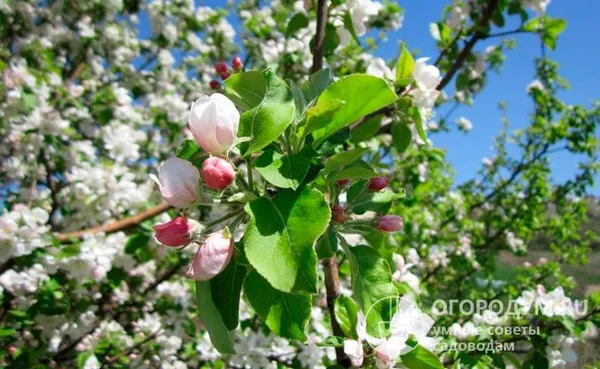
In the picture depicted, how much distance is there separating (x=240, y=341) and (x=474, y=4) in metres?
1.82

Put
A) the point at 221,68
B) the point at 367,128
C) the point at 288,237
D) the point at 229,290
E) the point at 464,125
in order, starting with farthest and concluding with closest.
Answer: the point at 464,125, the point at 367,128, the point at 221,68, the point at 229,290, the point at 288,237

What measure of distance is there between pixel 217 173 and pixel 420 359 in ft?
1.82

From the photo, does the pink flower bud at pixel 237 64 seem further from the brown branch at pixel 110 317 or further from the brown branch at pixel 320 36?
the brown branch at pixel 110 317

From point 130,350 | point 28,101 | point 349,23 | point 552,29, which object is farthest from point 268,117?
point 28,101

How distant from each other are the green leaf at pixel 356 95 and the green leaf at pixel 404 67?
1.31ft

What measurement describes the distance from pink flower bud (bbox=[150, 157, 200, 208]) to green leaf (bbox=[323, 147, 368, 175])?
0.75ft

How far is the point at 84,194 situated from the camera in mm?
2182

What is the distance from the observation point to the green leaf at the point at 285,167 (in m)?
0.63

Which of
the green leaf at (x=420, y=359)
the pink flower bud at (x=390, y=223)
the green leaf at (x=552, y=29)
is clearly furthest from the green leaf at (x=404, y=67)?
the green leaf at (x=552, y=29)

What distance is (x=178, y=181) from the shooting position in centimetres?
66

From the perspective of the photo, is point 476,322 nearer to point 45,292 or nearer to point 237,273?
point 237,273

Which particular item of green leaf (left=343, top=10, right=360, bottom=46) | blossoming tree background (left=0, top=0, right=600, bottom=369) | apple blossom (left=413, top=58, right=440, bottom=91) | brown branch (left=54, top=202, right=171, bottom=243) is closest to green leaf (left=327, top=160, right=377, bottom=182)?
blossoming tree background (left=0, top=0, right=600, bottom=369)

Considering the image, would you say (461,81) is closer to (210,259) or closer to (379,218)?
(379,218)

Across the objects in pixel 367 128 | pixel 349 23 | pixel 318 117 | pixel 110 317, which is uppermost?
pixel 349 23
